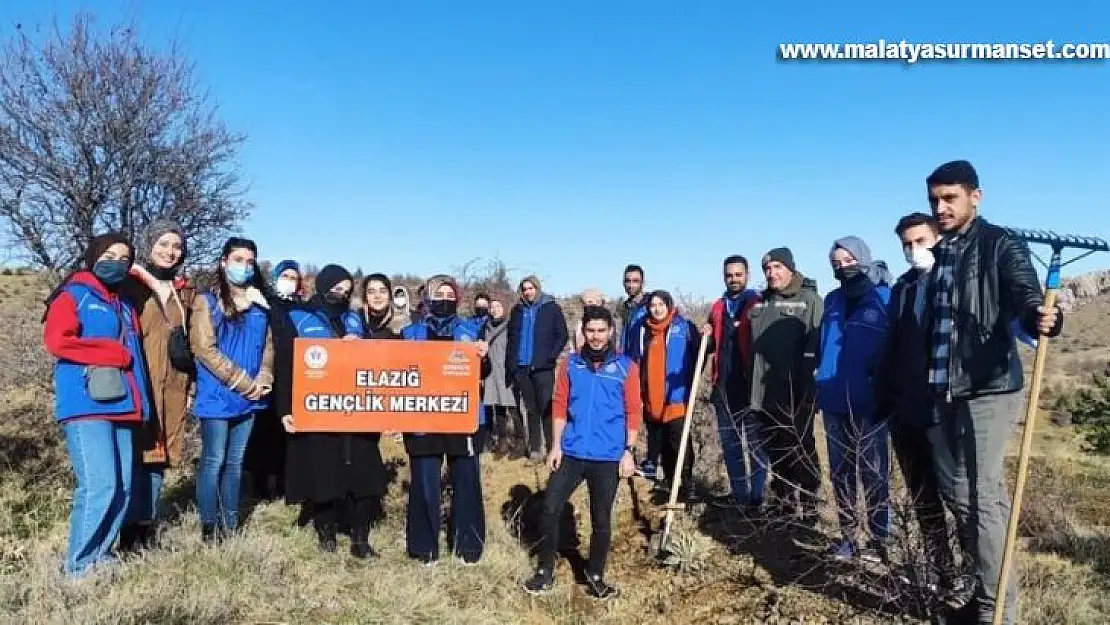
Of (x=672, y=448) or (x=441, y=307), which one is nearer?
(x=441, y=307)

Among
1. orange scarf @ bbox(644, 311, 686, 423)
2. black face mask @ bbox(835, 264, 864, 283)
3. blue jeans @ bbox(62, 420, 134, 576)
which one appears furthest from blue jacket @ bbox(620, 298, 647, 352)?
blue jeans @ bbox(62, 420, 134, 576)

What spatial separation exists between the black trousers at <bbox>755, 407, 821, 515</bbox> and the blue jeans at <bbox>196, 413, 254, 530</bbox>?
389cm

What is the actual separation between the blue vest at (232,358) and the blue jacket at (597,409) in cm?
220

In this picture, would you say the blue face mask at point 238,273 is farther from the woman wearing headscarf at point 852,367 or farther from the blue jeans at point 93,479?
the woman wearing headscarf at point 852,367

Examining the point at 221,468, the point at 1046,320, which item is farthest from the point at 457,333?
the point at 1046,320

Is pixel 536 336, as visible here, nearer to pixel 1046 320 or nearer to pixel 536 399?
pixel 536 399

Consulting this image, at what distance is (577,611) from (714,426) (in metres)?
3.82

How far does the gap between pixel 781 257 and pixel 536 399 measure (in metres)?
3.86

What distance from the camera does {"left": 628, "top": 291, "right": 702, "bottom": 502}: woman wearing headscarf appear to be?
6.39 metres

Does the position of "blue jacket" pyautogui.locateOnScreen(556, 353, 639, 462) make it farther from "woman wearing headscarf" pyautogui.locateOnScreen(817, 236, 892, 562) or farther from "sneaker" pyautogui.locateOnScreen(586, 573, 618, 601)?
"woman wearing headscarf" pyautogui.locateOnScreen(817, 236, 892, 562)

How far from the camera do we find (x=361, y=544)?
5.14 metres

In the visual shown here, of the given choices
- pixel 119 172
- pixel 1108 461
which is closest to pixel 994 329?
pixel 119 172

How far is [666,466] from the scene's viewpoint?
682cm

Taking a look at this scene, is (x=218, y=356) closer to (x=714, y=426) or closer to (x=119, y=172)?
(x=119, y=172)
